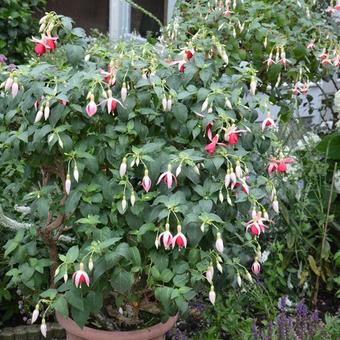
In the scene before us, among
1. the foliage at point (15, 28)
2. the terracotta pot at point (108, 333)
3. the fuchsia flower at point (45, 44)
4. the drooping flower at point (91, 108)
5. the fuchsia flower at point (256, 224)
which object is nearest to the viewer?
the drooping flower at point (91, 108)

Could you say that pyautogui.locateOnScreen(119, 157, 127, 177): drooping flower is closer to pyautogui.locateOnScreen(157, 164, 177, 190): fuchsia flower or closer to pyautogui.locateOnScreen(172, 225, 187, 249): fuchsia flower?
pyautogui.locateOnScreen(157, 164, 177, 190): fuchsia flower

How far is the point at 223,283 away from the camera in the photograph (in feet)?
9.28

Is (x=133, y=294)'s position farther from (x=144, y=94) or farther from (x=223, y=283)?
(x=144, y=94)

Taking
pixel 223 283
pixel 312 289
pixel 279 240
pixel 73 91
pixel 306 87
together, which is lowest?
pixel 312 289

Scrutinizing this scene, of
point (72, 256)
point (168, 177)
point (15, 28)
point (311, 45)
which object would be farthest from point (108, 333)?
point (15, 28)

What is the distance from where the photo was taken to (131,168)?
8.14ft

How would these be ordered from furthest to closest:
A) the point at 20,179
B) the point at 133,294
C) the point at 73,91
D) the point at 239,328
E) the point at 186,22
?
the point at 186,22 < the point at 239,328 < the point at 20,179 < the point at 133,294 < the point at 73,91

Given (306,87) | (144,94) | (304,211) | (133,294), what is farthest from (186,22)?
(133,294)

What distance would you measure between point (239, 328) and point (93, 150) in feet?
4.51

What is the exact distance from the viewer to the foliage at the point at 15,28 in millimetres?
5188

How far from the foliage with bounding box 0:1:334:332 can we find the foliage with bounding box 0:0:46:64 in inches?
98.8

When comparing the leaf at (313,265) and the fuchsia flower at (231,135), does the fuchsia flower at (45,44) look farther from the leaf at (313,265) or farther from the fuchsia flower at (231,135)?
the leaf at (313,265)

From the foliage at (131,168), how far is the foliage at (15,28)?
2510mm

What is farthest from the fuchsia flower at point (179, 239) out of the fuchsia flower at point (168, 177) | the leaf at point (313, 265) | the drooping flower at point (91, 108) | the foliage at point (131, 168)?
the leaf at point (313, 265)
